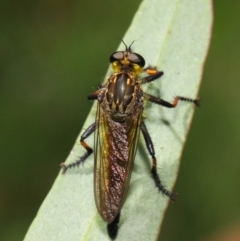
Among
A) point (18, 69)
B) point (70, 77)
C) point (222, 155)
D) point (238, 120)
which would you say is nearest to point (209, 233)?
point (222, 155)

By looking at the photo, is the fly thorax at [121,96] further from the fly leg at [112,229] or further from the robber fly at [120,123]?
the fly leg at [112,229]

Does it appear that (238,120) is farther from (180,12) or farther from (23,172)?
(23,172)

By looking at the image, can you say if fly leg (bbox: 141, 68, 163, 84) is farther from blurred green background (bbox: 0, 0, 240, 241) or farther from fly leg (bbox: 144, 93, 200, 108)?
blurred green background (bbox: 0, 0, 240, 241)

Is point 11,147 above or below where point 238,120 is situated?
below

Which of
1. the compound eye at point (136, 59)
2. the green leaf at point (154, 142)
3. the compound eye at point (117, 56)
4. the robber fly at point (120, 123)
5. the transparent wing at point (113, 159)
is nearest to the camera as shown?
the green leaf at point (154, 142)

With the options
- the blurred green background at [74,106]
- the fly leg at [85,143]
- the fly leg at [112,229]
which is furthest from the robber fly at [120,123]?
the blurred green background at [74,106]

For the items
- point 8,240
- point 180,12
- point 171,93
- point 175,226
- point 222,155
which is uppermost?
point 180,12
